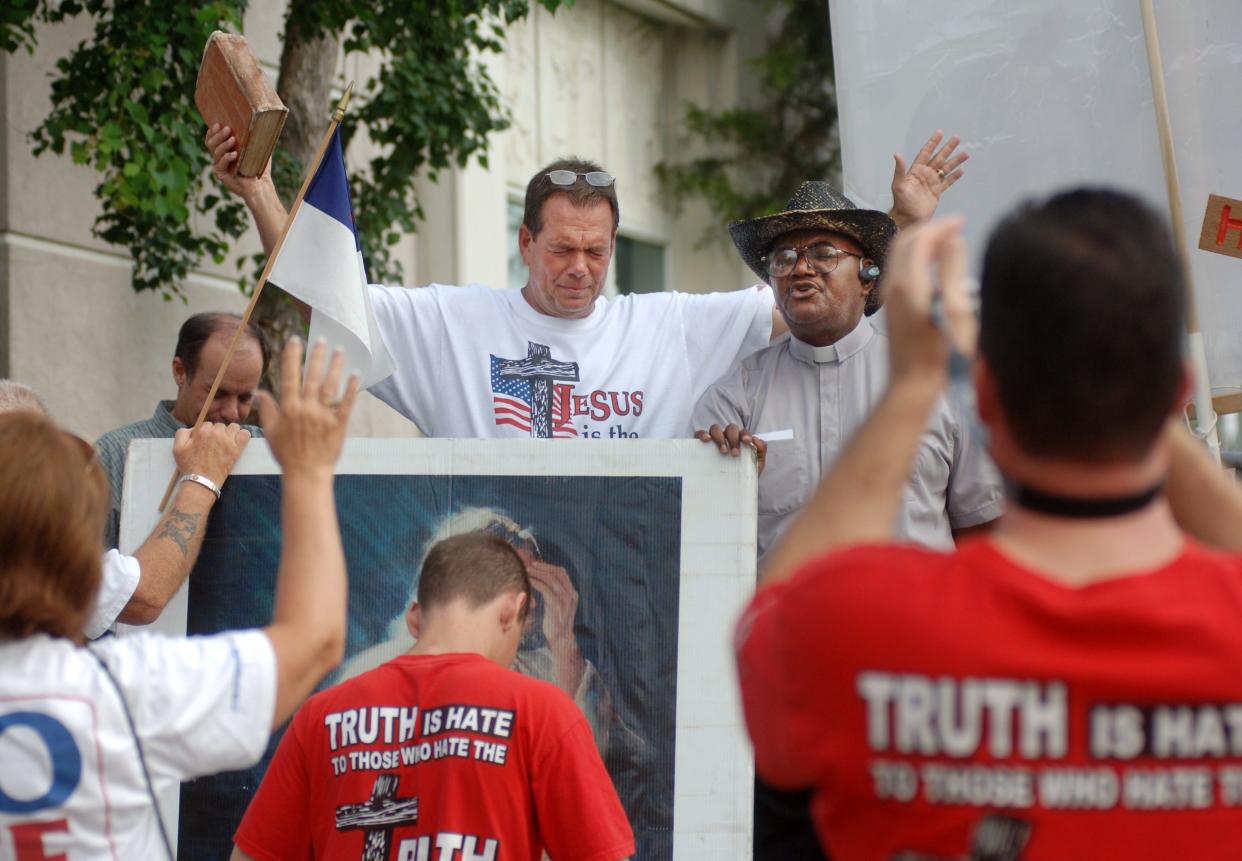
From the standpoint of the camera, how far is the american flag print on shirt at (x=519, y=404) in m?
3.77

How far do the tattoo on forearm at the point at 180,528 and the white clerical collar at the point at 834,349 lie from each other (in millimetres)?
1424

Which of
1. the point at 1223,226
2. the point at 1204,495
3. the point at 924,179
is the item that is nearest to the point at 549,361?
the point at 924,179

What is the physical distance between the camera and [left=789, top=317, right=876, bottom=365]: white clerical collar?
357cm

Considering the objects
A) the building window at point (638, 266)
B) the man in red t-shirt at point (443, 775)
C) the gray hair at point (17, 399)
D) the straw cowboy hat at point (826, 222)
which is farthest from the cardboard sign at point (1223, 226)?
the building window at point (638, 266)

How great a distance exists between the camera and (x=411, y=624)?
3.11 metres

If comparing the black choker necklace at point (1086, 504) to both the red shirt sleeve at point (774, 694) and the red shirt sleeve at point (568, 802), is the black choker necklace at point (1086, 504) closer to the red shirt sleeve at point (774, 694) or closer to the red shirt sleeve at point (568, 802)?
the red shirt sleeve at point (774, 694)

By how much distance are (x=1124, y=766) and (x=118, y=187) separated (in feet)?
14.4

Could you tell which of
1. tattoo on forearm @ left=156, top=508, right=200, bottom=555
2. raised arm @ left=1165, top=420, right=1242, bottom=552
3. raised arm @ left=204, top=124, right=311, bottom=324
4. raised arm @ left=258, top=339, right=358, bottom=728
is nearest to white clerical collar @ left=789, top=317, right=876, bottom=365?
raised arm @ left=204, top=124, right=311, bottom=324

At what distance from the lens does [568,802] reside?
8.68 feet

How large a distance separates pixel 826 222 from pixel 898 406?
→ 2.24m

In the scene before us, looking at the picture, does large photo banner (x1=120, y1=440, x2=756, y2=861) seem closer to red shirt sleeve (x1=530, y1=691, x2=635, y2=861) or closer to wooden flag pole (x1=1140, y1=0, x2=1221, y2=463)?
red shirt sleeve (x1=530, y1=691, x2=635, y2=861)

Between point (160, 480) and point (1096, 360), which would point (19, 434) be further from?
point (160, 480)

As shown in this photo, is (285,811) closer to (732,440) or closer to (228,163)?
(732,440)

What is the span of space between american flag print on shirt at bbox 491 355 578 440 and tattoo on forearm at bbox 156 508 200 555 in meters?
0.76
